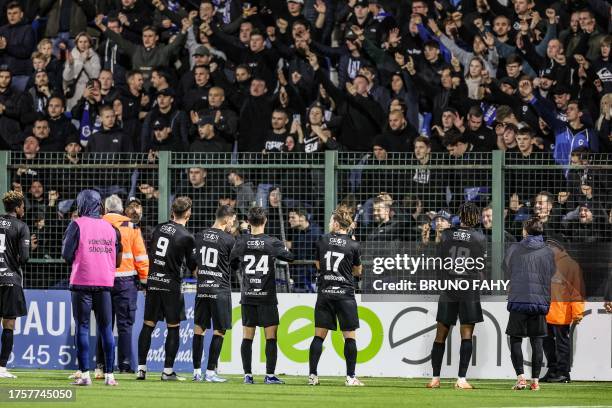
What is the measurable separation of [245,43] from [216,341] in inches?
276

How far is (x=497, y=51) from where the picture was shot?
19.9 metres

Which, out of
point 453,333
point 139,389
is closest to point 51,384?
point 139,389

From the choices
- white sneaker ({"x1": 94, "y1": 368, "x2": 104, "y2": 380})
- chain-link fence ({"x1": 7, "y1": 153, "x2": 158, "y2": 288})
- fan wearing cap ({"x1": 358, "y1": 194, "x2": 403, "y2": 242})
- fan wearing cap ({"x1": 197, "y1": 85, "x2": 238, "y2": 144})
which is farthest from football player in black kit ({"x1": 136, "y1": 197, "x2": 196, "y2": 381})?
fan wearing cap ({"x1": 197, "y1": 85, "x2": 238, "y2": 144})

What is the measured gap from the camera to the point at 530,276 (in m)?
14.7

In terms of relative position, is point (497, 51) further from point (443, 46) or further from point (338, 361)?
point (338, 361)

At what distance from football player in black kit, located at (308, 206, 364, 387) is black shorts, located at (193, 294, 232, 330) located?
3.54ft

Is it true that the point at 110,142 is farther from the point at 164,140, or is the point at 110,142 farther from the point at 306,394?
the point at 306,394

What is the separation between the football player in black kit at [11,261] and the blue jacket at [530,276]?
221 inches

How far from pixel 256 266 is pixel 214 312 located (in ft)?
2.39

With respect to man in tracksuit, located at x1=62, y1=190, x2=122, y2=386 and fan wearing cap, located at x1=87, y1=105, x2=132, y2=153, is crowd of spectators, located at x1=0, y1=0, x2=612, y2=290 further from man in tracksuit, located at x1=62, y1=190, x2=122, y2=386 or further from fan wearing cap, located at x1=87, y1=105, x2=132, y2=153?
man in tracksuit, located at x1=62, y1=190, x2=122, y2=386

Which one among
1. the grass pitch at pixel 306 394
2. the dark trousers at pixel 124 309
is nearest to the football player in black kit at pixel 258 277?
the grass pitch at pixel 306 394

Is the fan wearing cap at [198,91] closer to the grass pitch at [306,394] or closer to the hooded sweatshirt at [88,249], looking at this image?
the grass pitch at [306,394]

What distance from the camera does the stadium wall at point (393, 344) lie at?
16.7 metres

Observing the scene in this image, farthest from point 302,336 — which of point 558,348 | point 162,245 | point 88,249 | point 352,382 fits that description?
point 88,249
